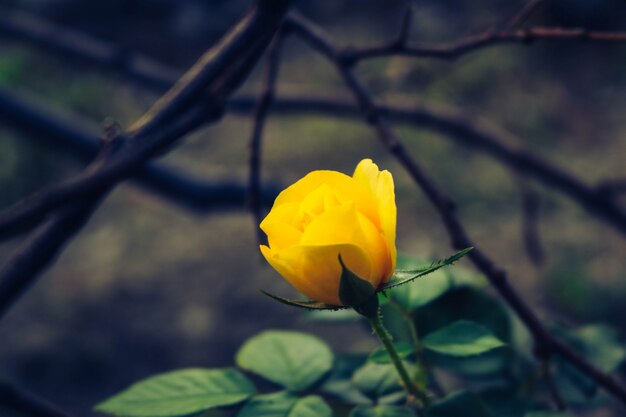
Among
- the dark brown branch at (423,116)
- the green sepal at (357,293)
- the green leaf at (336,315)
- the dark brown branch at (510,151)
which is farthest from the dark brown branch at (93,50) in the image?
the green sepal at (357,293)

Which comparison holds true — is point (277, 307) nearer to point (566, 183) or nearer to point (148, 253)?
point (148, 253)

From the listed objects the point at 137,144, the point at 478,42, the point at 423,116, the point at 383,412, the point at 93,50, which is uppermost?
the point at 93,50

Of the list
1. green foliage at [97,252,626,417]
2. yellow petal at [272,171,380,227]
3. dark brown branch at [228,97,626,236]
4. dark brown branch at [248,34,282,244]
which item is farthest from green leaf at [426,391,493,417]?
dark brown branch at [228,97,626,236]

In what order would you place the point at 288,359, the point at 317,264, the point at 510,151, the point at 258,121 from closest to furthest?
the point at 317,264 < the point at 288,359 < the point at 258,121 < the point at 510,151

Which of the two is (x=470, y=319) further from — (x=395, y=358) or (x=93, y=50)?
(x=93, y=50)

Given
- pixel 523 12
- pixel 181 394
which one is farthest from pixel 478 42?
pixel 181 394

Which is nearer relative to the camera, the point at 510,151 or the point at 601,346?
the point at 601,346

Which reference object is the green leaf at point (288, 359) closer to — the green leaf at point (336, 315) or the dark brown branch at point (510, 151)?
the green leaf at point (336, 315)

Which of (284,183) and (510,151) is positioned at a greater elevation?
(284,183)

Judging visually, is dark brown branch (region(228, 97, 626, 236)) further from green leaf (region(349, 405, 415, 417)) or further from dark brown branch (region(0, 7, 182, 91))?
green leaf (region(349, 405, 415, 417))
